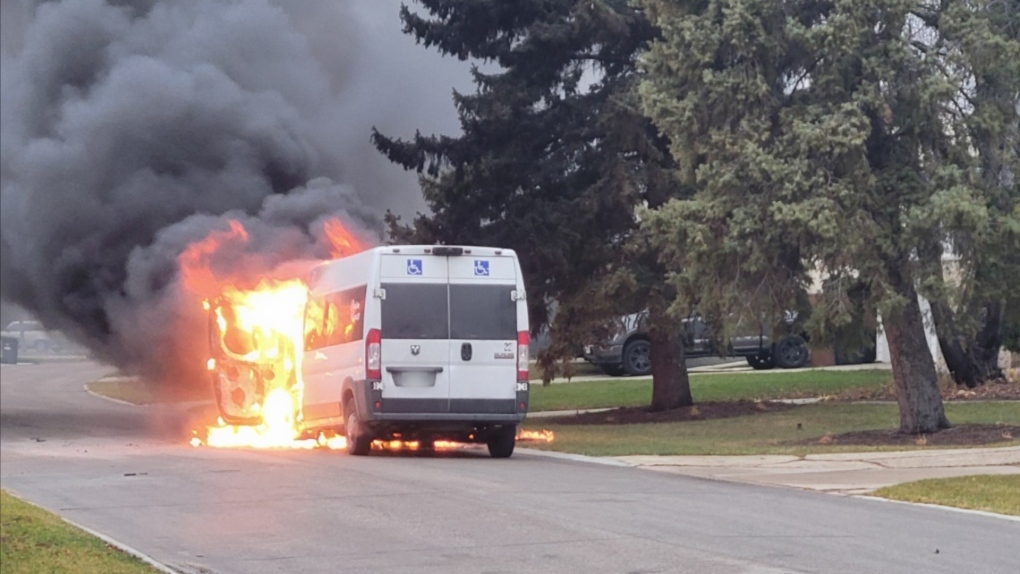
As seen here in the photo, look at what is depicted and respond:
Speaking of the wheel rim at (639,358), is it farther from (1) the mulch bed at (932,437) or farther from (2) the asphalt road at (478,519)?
(2) the asphalt road at (478,519)

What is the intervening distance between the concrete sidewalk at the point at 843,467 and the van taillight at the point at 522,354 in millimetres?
1489

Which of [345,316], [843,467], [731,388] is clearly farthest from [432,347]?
[731,388]

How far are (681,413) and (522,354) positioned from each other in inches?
316

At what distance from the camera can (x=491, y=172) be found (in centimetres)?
2266

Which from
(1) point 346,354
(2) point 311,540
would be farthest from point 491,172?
(2) point 311,540

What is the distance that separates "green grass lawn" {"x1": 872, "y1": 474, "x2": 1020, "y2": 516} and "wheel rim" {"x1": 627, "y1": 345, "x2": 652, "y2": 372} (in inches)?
846

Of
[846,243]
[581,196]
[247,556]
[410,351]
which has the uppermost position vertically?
[581,196]

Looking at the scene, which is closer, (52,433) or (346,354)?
(346,354)

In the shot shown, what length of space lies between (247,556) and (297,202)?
559 inches

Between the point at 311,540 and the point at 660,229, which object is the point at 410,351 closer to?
the point at 660,229

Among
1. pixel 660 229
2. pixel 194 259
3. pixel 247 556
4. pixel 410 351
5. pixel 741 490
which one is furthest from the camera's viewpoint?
pixel 194 259

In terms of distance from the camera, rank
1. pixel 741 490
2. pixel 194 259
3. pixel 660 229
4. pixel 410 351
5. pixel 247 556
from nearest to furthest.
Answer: pixel 247 556
pixel 741 490
pixel 410 351
pixel 660 229
pixel 194 259

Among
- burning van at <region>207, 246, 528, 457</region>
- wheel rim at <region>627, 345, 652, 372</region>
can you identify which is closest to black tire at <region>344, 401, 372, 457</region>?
burning van at <region>207, 246, 528, 457</region>

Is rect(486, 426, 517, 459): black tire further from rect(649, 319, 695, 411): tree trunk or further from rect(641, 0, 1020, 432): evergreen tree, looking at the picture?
rect(649, 319, 695, 411): tree trunk
